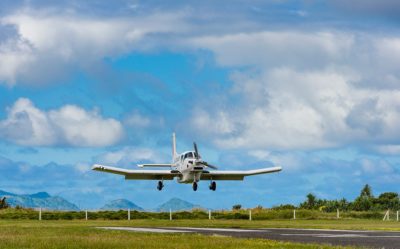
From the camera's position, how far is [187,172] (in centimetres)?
7325

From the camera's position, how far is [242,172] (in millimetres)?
85312

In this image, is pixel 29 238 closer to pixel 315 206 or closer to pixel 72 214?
pixel 72 214

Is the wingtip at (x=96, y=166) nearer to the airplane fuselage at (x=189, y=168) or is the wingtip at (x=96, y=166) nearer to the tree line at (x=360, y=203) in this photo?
the airplane fuselage at (x=189, y=168)

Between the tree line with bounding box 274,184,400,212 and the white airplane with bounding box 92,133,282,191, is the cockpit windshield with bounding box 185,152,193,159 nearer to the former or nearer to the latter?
the white airplane with bounding box 92,133,282,191

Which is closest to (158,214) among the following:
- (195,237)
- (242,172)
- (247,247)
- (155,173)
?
(155,173)

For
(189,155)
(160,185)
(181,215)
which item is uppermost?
(189,155)

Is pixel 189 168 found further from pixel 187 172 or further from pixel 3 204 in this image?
pixel 3 204

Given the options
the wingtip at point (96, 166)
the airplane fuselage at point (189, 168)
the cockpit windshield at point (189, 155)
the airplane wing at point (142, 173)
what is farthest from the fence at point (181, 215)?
the cockpit windshield at point (189, 155)

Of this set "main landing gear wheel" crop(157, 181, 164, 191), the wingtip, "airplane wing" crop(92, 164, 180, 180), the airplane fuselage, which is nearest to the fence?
"main landing gear wheel" crop(157, 181, 164, 191)

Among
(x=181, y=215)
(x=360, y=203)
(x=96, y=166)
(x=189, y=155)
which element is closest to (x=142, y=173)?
(x=181, y=215)

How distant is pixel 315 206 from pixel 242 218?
2597 centimetres

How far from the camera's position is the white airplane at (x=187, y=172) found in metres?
72.2

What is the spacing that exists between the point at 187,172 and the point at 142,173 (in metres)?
11.2

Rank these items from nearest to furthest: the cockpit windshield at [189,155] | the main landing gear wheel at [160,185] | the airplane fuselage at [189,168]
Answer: the airplane fuselage at [189,168] → the cockpit windshield at [189,155] → the main landing gear wheel at [160,185]
